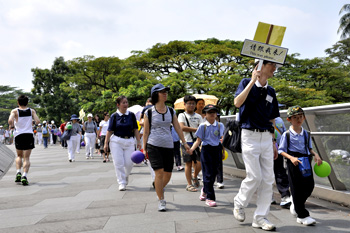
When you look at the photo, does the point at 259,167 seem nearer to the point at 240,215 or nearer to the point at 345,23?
the point at 240,215

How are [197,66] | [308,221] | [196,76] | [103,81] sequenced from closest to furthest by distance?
[308,221]
[196,76]
[197,66]
[103,81]

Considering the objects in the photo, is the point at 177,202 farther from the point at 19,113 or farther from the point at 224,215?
the point at 19,113

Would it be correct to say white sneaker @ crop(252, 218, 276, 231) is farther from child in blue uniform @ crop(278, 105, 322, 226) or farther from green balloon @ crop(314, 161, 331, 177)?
green balloon @ crop(314, 161, 331, 177)

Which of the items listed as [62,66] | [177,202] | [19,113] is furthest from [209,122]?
[62,66]

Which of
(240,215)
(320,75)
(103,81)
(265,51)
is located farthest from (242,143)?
(320,75)

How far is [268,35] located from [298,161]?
1566mm

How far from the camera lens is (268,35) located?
11.9 feet

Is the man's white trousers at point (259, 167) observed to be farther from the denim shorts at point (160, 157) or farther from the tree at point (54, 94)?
the tree at point (54, 94)

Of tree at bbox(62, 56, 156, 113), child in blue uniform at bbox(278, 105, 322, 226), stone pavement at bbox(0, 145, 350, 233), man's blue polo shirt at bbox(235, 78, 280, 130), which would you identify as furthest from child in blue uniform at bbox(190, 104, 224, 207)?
tree at bbox(62, 56, 156, 113)

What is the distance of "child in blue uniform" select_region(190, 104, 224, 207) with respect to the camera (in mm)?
5020

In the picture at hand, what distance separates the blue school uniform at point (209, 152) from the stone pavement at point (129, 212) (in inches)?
15.1

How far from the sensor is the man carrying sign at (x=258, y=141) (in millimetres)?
3775

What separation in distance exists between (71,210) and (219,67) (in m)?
27.8

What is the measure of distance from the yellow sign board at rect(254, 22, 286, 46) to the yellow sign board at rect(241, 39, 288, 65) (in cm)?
8
